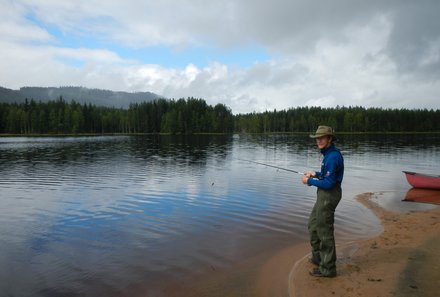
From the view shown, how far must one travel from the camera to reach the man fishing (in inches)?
321

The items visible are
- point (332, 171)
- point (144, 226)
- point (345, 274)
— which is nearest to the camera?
point (332, 171)

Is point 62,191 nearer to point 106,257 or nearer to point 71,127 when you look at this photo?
point 106,257

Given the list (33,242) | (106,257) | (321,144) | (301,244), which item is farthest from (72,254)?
(321,144)

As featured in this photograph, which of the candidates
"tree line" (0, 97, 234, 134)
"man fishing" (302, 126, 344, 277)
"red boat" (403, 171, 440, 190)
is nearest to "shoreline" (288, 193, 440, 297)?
"man fishing" (302, 126, 344, 277)

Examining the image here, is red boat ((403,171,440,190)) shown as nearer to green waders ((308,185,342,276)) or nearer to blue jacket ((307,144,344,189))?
green waders ((308,185,342,276))

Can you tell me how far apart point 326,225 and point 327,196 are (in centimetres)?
76

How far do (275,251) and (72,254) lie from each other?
277 inches

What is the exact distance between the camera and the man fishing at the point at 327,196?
8.16 m

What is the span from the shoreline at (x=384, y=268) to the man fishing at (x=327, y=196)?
513 mm

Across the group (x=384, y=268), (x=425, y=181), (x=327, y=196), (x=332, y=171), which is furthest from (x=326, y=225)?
(x=425, y=181)

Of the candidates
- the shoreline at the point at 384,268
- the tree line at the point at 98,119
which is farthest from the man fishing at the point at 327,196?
the tree line at the point at 98,119

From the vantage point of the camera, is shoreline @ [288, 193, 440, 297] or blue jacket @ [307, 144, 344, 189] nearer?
shoreline @ [288, 193, 440, 297]

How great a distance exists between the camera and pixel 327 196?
8305 mm

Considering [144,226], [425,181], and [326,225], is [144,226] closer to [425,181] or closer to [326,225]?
[326,225]
